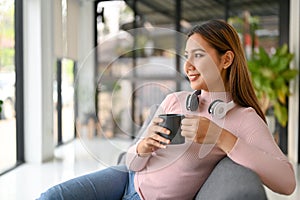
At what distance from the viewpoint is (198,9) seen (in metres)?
4.04

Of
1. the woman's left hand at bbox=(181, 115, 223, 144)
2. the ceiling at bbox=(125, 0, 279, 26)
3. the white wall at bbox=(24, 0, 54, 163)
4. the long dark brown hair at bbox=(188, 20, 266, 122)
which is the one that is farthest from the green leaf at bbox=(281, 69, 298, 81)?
the woman's left hand at bbox=(181, 115, 223, 144)

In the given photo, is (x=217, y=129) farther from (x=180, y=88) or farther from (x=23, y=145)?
(x=23, y=145)

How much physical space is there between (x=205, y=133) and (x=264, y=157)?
161 millimetres

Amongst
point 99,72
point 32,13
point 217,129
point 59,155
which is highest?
point 32,13

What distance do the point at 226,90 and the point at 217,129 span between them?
6.5 inches

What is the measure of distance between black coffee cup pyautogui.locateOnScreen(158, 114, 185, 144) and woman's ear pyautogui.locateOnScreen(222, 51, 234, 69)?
219 millimetres

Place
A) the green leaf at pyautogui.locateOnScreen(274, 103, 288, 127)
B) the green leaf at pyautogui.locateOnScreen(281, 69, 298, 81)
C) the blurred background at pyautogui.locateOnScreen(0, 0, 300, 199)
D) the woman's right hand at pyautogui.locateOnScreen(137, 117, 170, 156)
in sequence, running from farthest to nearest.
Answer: the green leaf at pyautogui.locateOnScreen(274, 103, 288, 127) < the green leaf at pyautogui.locateOnScreen(281, 69, 298, 81) < the blurred background at pyautogui.locateOnScreen(0, 0, 300, 199) < the woman's right hand at pyautogui.locateOnScreen(137, 117, 170, 156)

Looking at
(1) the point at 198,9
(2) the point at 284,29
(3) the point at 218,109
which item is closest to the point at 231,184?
(3) the point at 218,109

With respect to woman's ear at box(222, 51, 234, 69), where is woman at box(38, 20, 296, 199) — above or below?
below

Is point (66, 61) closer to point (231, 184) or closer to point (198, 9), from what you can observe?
point (198, 9)

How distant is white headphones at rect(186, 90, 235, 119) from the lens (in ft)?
3.17

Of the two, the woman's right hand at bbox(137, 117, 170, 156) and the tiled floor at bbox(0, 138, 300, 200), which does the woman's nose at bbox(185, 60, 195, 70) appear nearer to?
the woman's right hand at bbox(137, 117, 170, 156)

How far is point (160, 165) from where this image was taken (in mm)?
1055

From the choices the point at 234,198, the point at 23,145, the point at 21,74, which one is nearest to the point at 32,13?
the point at 21,74
